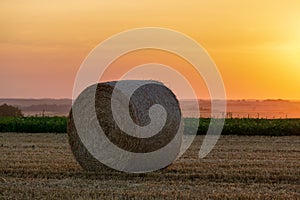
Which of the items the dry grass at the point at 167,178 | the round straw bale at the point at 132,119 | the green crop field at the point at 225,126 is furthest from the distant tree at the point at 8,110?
the round straw bale at the point at 132,119

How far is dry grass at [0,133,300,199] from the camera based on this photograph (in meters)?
11.5

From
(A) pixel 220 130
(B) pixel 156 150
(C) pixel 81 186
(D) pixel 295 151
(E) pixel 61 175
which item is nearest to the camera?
(C) pixel 81 186

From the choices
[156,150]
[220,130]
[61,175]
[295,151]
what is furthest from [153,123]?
[220,130]

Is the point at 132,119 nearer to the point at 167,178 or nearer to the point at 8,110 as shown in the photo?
the point at 167,178

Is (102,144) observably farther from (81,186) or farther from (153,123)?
(81,186)

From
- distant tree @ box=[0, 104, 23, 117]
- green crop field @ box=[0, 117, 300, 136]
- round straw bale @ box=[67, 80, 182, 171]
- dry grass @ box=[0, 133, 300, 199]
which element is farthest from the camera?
distant tree @ box=[0, 104, 23, 117]

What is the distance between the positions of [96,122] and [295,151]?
6.71m

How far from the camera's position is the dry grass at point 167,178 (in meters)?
11.5

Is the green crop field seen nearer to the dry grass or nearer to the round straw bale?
the dry grass

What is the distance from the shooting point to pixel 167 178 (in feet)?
45.1

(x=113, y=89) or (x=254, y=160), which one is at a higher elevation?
(x=113, y=89)

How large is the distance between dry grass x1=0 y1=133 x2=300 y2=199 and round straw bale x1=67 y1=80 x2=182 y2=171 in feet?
1.37

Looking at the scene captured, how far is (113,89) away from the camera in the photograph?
51.5 ft

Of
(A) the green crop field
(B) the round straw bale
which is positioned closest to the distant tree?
(A) the green crop field
